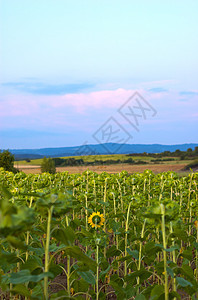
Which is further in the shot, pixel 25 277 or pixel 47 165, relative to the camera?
pixel 47 165

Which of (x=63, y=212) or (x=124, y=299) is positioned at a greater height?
(x=63, y=212)

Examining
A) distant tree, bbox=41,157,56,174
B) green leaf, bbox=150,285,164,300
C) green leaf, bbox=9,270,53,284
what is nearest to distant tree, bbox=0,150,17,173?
distant tree, bbox=41,157,56,174

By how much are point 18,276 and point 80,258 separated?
1.49ft

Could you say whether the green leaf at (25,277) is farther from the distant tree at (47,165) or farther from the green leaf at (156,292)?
the distant tree at (47,165)

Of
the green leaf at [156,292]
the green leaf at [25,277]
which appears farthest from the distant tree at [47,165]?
the green leaf at [25,277]

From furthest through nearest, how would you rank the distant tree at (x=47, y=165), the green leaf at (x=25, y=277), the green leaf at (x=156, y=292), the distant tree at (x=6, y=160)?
the distant tree at (x=47, y=165)
the distant tree at (x=6, y=160)
the green leaf at (x=156, y=292)
the green leaf at (x=25, y=277)

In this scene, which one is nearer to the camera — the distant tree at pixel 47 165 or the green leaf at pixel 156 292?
the green leaf at pixel 156 292

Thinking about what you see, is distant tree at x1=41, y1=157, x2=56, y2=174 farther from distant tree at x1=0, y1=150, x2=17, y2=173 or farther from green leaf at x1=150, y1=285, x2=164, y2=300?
green leaf at x1=150, y1=285, x2=164, y2=300

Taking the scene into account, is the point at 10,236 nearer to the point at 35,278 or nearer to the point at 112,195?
the point at 35,278

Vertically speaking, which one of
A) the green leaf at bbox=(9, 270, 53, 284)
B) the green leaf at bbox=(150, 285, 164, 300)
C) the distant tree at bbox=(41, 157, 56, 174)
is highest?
the distant tree at bbox=(41, 157, 56, 174)

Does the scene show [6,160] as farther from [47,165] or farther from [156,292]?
[156,292]

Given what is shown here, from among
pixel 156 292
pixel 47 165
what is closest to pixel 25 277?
pixel 156 292

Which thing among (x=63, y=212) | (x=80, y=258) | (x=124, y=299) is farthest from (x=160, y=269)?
(x=63, y=212)

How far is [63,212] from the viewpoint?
2105mm
